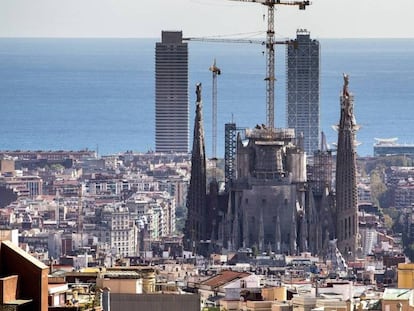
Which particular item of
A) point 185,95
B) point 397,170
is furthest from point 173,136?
point 397,170

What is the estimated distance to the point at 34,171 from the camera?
15025cm

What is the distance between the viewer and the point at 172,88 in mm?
163750

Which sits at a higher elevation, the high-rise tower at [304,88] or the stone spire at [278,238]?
the high-rise tower at [304,88]

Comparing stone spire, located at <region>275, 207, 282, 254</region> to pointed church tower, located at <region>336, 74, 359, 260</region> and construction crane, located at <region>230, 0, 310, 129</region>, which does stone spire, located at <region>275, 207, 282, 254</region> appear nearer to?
pointed church tower, located at <region>336, 74, 359, 260</region>

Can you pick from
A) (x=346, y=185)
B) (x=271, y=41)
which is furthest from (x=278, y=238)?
(x=271, y=41)

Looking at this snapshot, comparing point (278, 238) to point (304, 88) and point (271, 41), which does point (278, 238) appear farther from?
point (304, 88)

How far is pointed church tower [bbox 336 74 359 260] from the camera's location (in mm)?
93250

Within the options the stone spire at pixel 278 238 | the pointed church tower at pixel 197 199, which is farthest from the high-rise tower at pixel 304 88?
the stone spire at pixel 278 238

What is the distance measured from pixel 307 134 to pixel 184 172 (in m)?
6.80

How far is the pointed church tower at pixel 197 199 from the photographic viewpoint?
94750mm

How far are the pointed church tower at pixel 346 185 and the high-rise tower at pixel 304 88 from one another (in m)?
50.0

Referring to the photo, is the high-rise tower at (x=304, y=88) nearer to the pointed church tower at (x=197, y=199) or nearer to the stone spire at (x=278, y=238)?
the pointed church tower at (x=197, y=199)

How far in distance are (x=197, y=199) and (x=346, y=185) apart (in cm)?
516

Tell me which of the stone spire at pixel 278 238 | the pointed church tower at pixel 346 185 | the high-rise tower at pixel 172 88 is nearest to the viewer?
the stone spire at pixel 278 238
